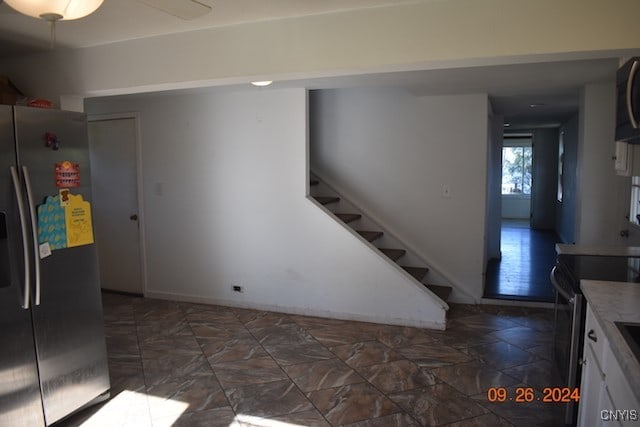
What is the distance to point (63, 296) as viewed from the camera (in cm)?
251

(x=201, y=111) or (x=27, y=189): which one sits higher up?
(x=201, y=111)

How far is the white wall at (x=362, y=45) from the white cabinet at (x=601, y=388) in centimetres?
125

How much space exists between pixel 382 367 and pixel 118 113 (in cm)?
386

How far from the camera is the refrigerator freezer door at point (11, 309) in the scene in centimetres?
220

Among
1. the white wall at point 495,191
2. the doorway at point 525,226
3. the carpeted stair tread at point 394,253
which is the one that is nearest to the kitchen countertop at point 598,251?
the doorway at point 525,226

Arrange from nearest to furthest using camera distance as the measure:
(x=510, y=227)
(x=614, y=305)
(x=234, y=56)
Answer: (x=614, y=305) < (x=234, y=56) < (x=510, y=227)

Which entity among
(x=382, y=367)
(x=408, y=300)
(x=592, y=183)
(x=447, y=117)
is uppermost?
(x=447, y=117)

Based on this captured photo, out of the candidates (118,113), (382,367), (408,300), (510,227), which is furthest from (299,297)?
(510,227)

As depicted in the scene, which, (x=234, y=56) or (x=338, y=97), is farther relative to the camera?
(x=338, y=97)

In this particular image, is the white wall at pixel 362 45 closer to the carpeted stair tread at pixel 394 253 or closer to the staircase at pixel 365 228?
the staircase at pixel 365 228

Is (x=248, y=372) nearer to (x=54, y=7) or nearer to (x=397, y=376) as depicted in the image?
(x=397, y=376)

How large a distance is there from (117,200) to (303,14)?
141 inches

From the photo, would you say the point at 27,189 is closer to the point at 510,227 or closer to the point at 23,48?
the point at 23,48

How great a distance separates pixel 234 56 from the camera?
2572 mm
